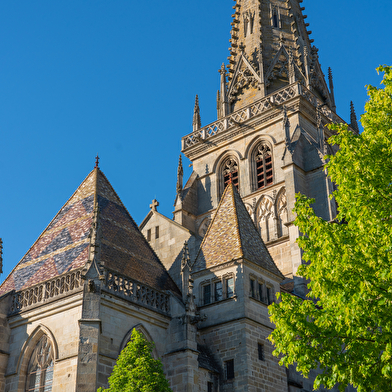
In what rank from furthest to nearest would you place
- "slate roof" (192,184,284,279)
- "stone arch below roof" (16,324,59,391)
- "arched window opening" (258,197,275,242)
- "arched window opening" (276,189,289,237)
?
"arched window opening" (258,197,275,242) → "arched window opening" (276,189,289,237) → "slate roof" (192,184,284,279) → "stone arch below roof" (16,324,59,391)

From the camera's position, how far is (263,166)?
33750 mm

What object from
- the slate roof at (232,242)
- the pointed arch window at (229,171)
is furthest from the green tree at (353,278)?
the pointed arch window at (229,171)

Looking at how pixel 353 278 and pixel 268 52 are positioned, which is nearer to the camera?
pixel 353 278

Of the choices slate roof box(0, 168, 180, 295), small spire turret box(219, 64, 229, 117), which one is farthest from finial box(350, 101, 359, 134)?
slate roof box(0, 168, 180, 295)

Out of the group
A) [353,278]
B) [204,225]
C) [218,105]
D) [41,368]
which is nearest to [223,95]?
[218,105]

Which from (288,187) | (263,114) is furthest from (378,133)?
(263,114)

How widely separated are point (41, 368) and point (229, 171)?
2071 cm

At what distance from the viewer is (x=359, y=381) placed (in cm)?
1067

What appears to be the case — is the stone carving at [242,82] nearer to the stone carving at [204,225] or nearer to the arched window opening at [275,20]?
the arched window opening at [275,20]

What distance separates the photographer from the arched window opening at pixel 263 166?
33297 millimetres

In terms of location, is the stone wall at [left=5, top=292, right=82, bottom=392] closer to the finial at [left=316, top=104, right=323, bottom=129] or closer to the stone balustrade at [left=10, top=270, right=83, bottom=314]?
the stone balustrade at [left=10, top=270, right=83, bottom=314]

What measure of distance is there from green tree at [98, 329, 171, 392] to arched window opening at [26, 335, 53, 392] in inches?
123

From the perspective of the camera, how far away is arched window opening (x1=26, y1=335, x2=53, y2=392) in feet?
52.5

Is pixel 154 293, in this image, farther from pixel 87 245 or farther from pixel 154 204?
pixel 154 204
